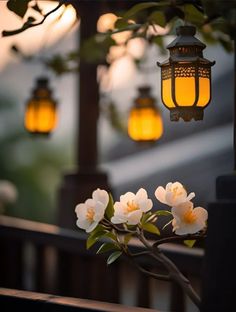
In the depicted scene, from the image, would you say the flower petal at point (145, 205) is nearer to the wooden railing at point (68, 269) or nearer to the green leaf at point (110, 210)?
the green leaf at point (110, 210)

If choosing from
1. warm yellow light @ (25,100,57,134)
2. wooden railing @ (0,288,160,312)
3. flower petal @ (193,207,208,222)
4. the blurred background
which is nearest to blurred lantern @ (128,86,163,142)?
warm yellow light @ (25,100,57,134)

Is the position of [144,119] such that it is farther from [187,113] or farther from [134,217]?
[134,217]

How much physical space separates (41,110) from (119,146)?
830cm

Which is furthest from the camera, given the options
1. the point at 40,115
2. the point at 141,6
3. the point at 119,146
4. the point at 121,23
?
the point at 119,146

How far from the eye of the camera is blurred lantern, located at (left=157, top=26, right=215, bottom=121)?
2805mm

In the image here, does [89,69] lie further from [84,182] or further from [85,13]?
[84,182]

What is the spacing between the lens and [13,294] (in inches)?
106

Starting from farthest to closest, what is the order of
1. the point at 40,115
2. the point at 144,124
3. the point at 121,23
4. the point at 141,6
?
the point at 40,115 → the point at 144,124 → the point at 121,23 → the point at 141,6

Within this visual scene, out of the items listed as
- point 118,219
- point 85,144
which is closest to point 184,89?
point 118,219

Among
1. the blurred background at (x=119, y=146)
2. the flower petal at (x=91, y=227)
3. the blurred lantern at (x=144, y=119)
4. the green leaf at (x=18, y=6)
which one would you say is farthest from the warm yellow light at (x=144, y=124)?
the flower petal at (x=91, y=227)

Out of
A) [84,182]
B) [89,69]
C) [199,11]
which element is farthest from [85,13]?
[199,11]

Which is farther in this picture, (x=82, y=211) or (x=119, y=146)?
(x=119, y=146)

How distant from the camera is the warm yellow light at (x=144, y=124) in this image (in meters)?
7.42

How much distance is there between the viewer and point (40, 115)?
7.64 meters
